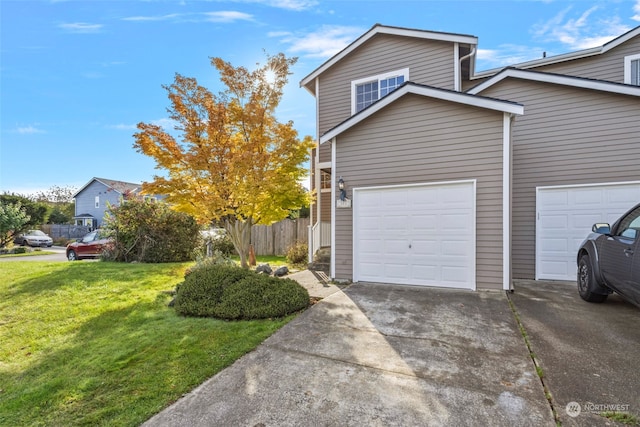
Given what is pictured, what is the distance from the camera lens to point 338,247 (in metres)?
7.27

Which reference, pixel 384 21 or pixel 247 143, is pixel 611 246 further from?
pixel 384 21

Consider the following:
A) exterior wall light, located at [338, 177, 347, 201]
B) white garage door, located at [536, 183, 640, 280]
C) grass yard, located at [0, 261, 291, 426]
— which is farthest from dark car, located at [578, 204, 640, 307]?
grass yard, located at [0, 261, 291, 426]

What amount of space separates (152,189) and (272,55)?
4.37m

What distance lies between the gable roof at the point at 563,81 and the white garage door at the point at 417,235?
3.76 metres

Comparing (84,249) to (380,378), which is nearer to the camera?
(380,378)

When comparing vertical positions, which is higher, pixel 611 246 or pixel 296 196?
pixel 296 196

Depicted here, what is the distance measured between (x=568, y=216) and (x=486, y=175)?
109 inches

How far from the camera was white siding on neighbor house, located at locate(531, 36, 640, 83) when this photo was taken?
798 centimetres

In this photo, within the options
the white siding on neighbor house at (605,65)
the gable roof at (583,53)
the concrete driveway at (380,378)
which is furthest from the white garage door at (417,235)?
the white siding on neighbor house at (605,65)

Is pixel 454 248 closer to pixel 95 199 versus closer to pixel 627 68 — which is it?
pixel 627 68

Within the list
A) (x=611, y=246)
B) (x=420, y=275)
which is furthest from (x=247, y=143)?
(x=611, y=246)

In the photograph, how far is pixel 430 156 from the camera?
6.48m

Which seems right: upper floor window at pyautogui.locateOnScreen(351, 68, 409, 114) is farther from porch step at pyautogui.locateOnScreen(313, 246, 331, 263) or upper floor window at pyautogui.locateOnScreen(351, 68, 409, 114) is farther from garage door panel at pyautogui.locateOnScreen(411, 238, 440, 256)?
garage door panel at pyautogui.locateOnScreen(411, 238, 440, 256)

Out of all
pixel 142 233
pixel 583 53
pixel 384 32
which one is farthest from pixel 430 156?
pixel 142 233
